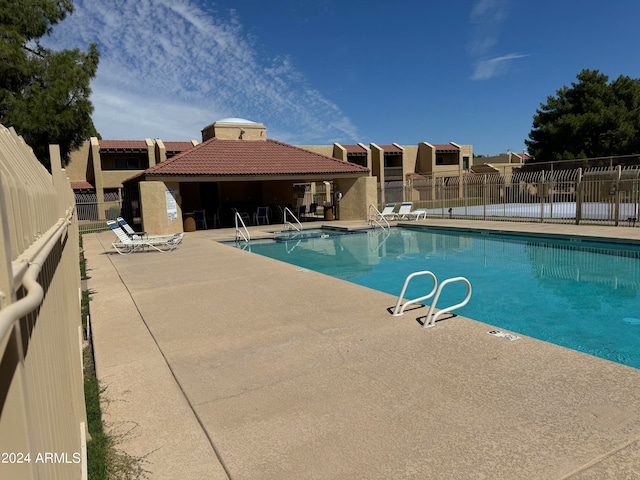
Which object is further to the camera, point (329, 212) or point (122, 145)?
point (122, 145)

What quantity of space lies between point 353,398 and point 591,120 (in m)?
42.6

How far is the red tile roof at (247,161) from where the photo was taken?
2178 cm

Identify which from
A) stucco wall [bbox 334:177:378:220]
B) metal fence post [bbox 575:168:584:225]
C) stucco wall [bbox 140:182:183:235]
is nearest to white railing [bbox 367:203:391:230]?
stucco wall [bbox 334:177:378:220]

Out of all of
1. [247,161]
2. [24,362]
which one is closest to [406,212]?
[247,161]

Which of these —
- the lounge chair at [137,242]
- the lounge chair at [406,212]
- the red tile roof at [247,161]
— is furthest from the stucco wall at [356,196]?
the lounge chair at [137,242]

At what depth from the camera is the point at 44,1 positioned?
22891 millimetres

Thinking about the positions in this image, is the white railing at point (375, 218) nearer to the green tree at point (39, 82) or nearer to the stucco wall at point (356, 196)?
the stucco wall at point (356, 196)

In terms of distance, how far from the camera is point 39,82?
22.0 meters

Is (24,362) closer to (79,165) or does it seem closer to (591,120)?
(79,165)

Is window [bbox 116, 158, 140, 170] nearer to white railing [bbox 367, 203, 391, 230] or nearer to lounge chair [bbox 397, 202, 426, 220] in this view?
white railing [bbox 367, 203, 391, 230]

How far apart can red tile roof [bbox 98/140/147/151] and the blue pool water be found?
2461 centimetres

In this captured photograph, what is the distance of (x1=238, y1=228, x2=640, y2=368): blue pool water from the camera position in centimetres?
727

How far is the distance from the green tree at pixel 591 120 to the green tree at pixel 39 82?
36969 mm

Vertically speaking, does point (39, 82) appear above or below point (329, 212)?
above
